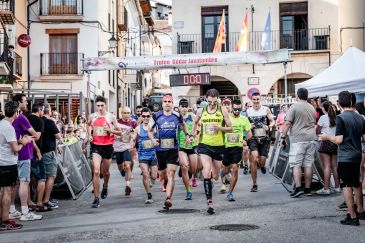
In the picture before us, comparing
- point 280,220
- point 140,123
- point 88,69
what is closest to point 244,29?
point 88,69

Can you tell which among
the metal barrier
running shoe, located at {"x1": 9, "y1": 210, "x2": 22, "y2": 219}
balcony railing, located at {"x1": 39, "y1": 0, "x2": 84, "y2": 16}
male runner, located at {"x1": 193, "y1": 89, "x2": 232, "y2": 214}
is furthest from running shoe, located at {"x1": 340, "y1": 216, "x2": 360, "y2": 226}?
balcony railing, located at {"x1": 39, "y1": 0, "x2": 84, "y2": 16}

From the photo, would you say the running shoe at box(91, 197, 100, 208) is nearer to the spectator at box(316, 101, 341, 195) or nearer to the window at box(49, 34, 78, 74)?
the spectator at box(316, 101, 341, 195)

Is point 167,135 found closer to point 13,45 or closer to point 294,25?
point 13,45

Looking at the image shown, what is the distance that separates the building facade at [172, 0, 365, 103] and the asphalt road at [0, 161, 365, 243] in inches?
766

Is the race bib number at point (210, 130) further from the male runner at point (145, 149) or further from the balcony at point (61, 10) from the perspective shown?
the balcony at point (61, 10)

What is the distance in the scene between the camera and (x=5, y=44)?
2636 centimetres

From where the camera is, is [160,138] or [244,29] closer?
[160,138]

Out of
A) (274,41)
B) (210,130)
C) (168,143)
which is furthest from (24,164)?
(274,41)

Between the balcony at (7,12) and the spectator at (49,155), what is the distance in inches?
646

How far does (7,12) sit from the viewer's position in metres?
26.9

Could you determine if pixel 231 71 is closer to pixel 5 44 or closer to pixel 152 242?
pixel 5 44

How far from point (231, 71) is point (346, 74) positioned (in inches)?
638

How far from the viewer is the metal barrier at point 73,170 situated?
1280 cm

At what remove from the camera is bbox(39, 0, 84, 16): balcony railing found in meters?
34.2
